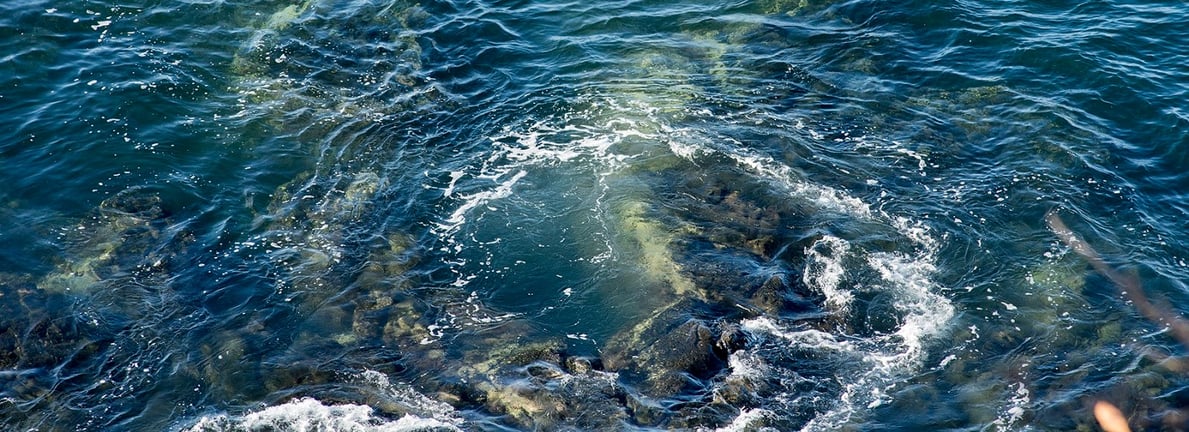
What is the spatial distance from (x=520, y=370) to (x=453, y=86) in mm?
10458

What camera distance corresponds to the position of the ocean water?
14.9 metres

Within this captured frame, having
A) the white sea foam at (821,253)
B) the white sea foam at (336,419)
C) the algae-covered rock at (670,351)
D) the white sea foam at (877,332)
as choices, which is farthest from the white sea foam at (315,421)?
the white sea foam at (877,332)

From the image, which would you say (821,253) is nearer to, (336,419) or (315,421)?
(336,419)

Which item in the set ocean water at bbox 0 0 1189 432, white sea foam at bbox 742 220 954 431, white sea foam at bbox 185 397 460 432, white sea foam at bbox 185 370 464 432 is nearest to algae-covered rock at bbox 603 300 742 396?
ocean water at bbox 0 0 1189 432

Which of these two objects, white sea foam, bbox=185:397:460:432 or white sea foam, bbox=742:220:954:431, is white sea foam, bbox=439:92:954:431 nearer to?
white sea foam, bbox=742:220:954:431

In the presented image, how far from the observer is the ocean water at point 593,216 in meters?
14.9

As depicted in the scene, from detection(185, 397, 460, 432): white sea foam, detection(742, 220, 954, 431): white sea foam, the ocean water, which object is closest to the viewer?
detection(185, 397, 460, 432): white sea foam

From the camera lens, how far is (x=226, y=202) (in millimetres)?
19391

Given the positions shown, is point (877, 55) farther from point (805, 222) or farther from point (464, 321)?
point (464, 321)

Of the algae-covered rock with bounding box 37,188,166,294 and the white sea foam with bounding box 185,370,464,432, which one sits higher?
the algae-covered rock with bounding box 37,188,166,294

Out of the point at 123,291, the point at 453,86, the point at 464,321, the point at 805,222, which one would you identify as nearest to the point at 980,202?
the point at 805,222

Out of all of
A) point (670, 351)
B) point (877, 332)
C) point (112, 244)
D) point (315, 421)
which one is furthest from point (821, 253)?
point (112, 244)

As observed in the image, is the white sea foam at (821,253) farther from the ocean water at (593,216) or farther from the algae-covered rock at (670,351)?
the algae-covered rock at (670,351)

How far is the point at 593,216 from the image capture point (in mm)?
18906
